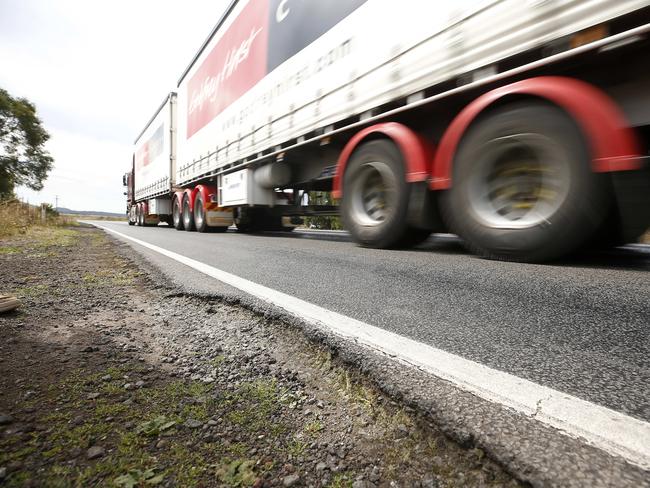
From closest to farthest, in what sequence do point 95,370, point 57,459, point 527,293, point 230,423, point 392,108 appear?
point 57,459 < point 230,423 < point 95,370 < point 527,293 < point 392,108

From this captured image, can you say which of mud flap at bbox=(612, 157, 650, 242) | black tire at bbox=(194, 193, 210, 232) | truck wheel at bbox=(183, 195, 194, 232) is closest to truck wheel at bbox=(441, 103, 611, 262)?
mud flap at bbox=(612, 157, 650, 242)

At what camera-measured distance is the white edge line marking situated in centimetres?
68

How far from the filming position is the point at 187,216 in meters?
10.9

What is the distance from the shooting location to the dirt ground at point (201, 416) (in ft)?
2.25

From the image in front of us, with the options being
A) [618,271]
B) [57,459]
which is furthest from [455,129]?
[57,459]

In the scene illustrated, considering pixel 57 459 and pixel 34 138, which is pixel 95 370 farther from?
pixel 34 138

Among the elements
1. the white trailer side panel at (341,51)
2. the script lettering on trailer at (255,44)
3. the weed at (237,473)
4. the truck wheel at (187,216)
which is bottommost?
the weed at (237,473)

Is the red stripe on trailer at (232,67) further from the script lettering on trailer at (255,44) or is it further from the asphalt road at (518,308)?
the asphalt road at (518,308)

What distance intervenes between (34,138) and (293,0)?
27768mm

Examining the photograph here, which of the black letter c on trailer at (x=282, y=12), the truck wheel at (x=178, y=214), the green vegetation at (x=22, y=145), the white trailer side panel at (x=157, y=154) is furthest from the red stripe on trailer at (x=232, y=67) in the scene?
the green vegetation at (x=22, y=145)

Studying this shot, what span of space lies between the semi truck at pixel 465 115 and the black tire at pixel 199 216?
3.86 meters

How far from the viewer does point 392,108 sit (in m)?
3.94

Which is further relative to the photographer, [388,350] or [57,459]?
[388,350]

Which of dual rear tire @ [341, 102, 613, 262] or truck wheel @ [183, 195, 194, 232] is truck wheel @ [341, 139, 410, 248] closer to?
dual rear tire @ [341, 102, 613, 262]
